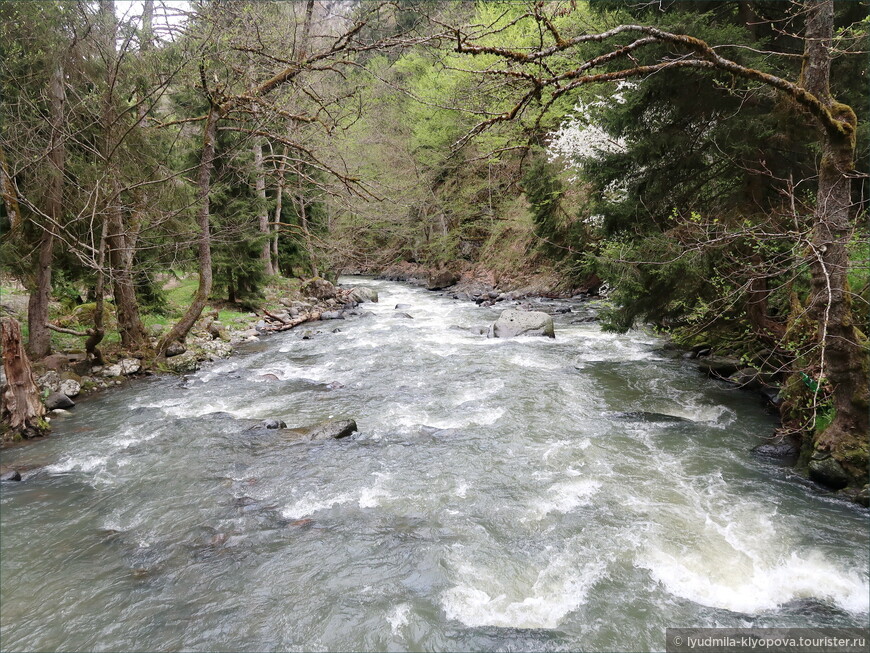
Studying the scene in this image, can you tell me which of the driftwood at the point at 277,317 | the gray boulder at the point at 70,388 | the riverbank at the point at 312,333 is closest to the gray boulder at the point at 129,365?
the riverbank at the point at 312,333

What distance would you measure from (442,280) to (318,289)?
902cm

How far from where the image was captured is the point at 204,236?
9953 mm

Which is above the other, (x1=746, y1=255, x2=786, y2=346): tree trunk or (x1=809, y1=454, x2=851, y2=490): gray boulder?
(x1=746, y1=255, x2=786, y2=346): tree trunk

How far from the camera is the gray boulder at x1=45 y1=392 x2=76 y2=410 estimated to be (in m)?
8.74

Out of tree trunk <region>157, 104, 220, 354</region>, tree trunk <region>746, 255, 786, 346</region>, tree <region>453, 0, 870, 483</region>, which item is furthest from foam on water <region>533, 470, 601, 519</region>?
tree trunk <region>157, 104, 220, 354</region>

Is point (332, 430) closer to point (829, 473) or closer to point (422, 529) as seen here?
point (422, 529)

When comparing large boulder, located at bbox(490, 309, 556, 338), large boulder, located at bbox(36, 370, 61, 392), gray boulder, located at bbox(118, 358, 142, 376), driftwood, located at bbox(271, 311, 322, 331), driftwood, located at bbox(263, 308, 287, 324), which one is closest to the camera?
large boulder, located at bbox(36, 370, 61, 392)

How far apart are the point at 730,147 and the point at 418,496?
7460 millimetres

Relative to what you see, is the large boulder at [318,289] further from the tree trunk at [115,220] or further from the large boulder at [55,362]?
the large boulder at [55,362]

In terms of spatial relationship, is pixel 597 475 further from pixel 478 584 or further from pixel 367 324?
pixel 367 324

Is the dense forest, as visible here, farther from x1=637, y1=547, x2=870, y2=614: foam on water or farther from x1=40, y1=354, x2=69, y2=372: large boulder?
x1=637, y1=547, x2=870, y2=614: foam on water

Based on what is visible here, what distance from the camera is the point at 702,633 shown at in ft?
12.3

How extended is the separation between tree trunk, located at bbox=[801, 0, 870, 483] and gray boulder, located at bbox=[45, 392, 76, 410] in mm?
11366

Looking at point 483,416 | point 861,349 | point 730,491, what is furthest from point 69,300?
point 861,349
